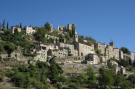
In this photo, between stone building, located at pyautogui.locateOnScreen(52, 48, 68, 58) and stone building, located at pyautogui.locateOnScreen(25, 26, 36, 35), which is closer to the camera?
stone building, located at pyautogui.locateOnScreen(52, 48, 68, 58)

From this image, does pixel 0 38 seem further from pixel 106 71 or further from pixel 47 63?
pixel 106 71

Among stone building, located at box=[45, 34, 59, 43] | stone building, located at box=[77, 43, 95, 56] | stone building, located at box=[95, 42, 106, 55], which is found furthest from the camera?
stone building, located at box=[95, 42, 106, 55]

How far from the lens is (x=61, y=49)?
79.0m

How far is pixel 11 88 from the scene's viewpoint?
58.7 m

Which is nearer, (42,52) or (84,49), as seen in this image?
(42,52)

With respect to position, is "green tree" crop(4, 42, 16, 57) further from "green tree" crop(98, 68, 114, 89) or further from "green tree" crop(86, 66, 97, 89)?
"green tree" crop(98, 68, 114, 89)

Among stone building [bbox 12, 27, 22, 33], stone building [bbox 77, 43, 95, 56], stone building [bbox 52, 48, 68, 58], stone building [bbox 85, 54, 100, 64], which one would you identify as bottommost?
stone building [bbox 85, 54, 100, 64]

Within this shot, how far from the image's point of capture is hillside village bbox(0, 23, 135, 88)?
234 ft

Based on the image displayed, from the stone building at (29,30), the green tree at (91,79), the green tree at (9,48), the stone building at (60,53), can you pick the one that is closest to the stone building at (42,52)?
the stone building at (60,53)

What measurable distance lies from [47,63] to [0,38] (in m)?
10.3

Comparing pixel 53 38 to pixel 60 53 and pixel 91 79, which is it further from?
pixel 91 79

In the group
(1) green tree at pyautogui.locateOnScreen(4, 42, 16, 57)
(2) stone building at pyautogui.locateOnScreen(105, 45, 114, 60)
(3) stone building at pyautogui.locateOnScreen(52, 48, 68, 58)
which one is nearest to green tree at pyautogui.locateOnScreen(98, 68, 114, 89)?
(3) stone building at pyautogui.locateOnScreen(52, 48, 68, 58)

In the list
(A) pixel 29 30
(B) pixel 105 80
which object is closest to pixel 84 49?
(A) pixel 29 30

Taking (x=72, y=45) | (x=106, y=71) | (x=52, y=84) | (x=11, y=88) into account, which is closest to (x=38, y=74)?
(x=52, y=84)
